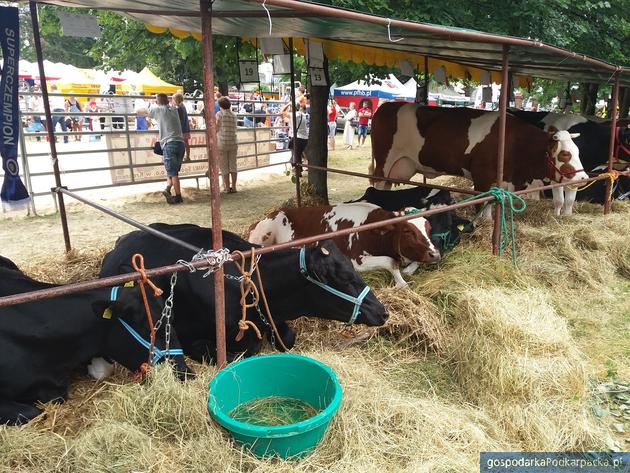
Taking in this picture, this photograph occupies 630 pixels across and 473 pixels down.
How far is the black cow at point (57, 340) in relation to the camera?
2.67 meters

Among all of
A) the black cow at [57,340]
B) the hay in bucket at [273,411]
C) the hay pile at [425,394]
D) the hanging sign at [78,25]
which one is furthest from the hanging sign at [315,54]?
the hay in bucket at [273,411]

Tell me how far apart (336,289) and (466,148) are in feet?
14.5

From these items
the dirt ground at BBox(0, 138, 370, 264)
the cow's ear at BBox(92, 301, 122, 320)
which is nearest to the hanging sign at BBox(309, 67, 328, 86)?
the dirt ground at BBox(0, 138, 370, 264)

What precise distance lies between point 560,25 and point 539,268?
3923 millimetres

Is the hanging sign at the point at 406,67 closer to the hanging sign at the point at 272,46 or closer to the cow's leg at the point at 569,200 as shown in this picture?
the hanging sign at the point at 272,46

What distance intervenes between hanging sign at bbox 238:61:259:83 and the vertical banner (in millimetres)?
3225

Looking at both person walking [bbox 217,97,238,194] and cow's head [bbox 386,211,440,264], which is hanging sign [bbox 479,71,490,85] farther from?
cow's head [bbox 386,211,440,264]

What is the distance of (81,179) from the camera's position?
11.1 m

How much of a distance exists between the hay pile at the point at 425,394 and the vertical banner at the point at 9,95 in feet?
7.03

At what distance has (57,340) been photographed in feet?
9.39

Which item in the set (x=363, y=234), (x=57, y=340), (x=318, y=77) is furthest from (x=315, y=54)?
(x=57, y=340)

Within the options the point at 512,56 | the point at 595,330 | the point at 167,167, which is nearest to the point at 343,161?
the point at 167,167

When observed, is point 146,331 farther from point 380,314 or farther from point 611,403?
point 611,403

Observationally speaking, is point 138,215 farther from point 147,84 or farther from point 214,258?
point 147,84
